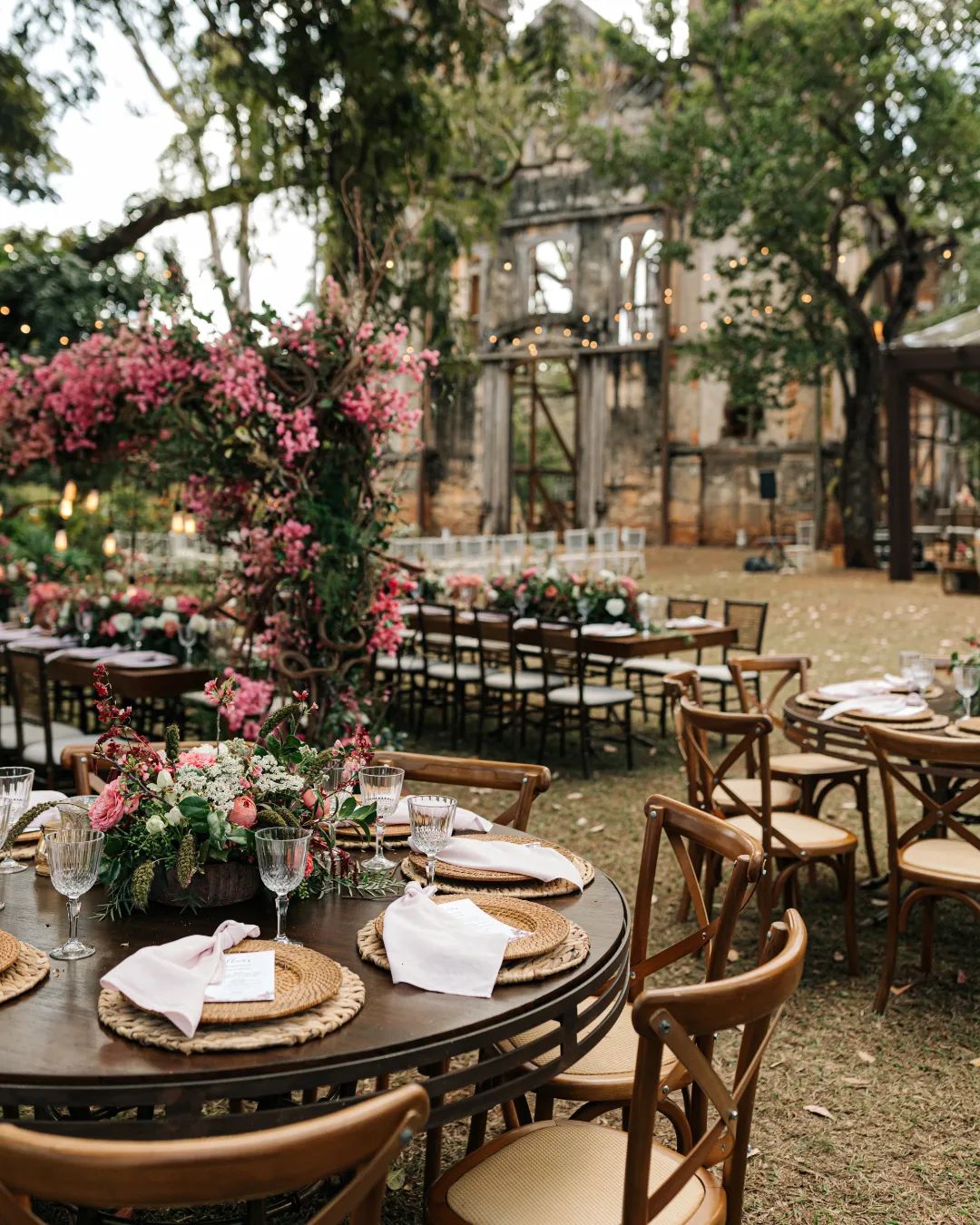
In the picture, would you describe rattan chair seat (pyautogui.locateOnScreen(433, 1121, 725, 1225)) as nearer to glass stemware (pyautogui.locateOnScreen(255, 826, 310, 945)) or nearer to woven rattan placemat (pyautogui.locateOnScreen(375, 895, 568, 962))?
woven rattan placemat (pyautogui.locateOnScreen(375, 895, 568, 962))

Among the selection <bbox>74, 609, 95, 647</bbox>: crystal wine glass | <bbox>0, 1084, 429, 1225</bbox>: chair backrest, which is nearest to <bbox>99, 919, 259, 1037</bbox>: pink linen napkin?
<bbox>0, 1084, 429, 1225</bbox>: chair backrest

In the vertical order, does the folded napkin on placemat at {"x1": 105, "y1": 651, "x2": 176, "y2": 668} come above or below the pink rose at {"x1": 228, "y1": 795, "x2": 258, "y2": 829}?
below

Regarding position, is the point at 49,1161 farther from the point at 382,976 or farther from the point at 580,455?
the point at 580,455

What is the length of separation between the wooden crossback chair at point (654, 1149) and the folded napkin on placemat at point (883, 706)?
2427mm

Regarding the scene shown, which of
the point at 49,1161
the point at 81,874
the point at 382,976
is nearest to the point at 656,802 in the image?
the point at 382,976

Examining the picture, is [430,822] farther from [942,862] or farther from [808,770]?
[808,770]

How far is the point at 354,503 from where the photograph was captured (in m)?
5.45

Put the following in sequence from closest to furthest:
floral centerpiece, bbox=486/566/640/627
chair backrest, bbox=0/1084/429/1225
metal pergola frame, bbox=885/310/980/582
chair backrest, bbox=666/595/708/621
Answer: chair backrest, bbox=0/1084/429/1225, floral centerpiece, bbox=486/566/640/627, chair backrest, bbox=666/595/708/621, metal pergola frame, bbox=885/310/980/582

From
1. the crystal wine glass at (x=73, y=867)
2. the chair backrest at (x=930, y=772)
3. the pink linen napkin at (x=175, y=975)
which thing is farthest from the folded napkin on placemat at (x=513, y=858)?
the chair backrest at (x=930, y=772)

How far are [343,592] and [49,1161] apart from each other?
4.31 m

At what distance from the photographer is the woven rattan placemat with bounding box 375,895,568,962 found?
194 centimetres

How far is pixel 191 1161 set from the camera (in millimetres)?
1191

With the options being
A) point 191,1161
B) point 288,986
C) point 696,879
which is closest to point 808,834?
point 696,879

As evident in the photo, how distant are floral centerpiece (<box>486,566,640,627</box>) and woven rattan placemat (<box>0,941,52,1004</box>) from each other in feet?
19.1
